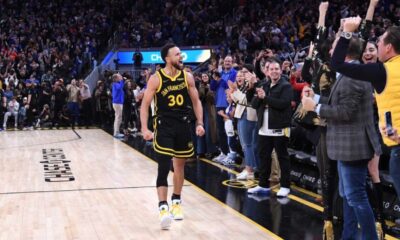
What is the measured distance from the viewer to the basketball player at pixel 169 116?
231 inches

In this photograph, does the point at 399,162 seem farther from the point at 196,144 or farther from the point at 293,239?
the point at 196,144

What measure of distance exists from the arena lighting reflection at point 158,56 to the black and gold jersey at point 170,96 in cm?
1706

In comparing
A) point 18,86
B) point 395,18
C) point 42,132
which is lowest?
point 42,132

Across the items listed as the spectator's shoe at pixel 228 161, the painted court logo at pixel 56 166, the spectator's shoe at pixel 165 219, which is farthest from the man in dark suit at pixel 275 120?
the painted court logo at pixel 56 166

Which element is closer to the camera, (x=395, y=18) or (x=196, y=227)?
(x=196, y=227)

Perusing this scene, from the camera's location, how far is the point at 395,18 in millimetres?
19469

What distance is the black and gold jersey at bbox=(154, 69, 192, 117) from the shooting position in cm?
589

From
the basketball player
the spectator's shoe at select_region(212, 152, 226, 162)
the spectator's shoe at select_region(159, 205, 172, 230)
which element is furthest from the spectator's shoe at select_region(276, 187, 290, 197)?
the spectator's shoe at select_region(212, 152, 226, 162)

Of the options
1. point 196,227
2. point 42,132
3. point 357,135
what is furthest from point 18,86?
point 357,135

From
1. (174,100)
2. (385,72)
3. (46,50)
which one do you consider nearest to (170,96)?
(174,100)

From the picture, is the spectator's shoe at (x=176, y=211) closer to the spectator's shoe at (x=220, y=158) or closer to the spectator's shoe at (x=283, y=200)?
the spectator's shoe at (x=283, y=200)

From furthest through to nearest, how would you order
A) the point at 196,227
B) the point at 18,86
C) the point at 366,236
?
the point at 18,86, the point at 196,227, the point at 366,236

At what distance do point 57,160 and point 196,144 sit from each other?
274 cm

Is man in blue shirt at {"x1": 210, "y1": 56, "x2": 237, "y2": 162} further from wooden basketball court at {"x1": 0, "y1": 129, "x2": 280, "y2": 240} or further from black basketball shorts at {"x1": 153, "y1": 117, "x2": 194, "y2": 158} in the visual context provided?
black basketball shorts at {"x1": 153, "y1": 117, "x2": 194, "y2": 158}
